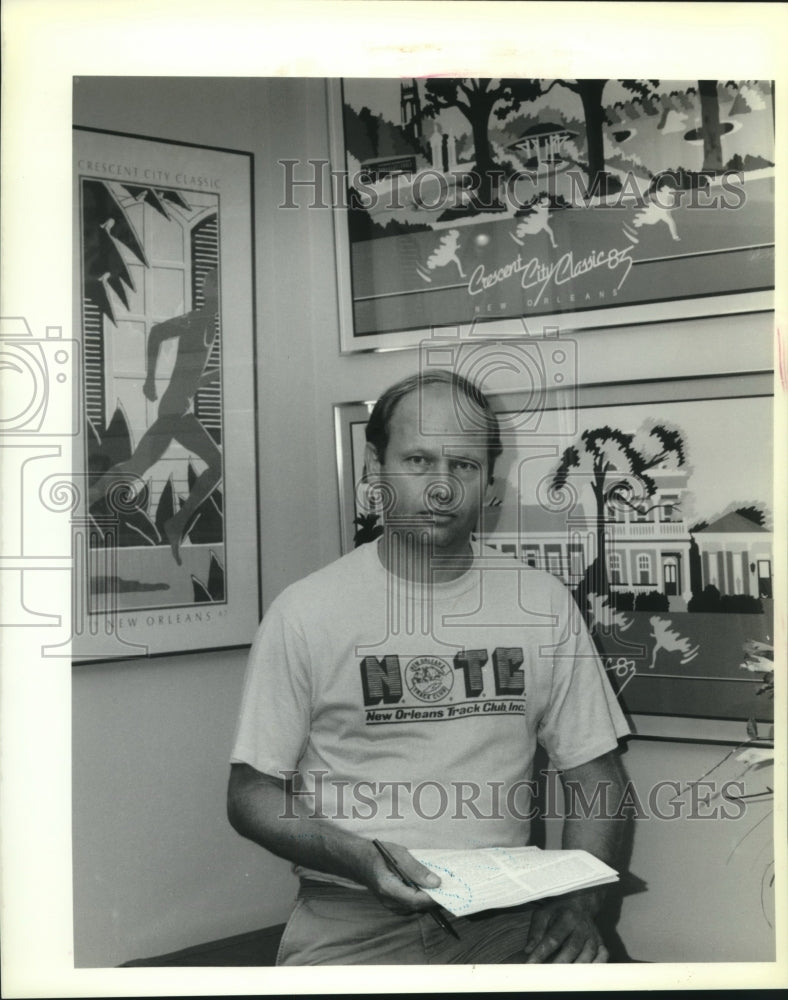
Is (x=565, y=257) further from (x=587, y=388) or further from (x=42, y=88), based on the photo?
(x=42, y=88)

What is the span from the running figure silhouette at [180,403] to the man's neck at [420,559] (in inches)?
13.1

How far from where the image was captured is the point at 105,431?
1.65 meters

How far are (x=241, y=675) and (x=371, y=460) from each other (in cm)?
43

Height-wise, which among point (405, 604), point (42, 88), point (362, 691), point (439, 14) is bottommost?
point (362, 691)

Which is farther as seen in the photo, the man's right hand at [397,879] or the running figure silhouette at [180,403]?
the running figure silhouette at [180,403]

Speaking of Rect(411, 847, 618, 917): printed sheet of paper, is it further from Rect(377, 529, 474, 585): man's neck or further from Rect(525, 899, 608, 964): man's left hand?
Rect(377, 529, 474, 585): man's neck

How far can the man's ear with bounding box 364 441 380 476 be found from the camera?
166 cm

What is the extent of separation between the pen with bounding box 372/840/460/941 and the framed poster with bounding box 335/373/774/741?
449mm

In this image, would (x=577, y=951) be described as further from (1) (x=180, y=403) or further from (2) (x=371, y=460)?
(1) (x=180, y=403)

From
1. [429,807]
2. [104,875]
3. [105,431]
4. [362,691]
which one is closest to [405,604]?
[362,691]

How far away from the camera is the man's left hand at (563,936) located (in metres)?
1.61

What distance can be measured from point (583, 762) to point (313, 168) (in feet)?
3.64
